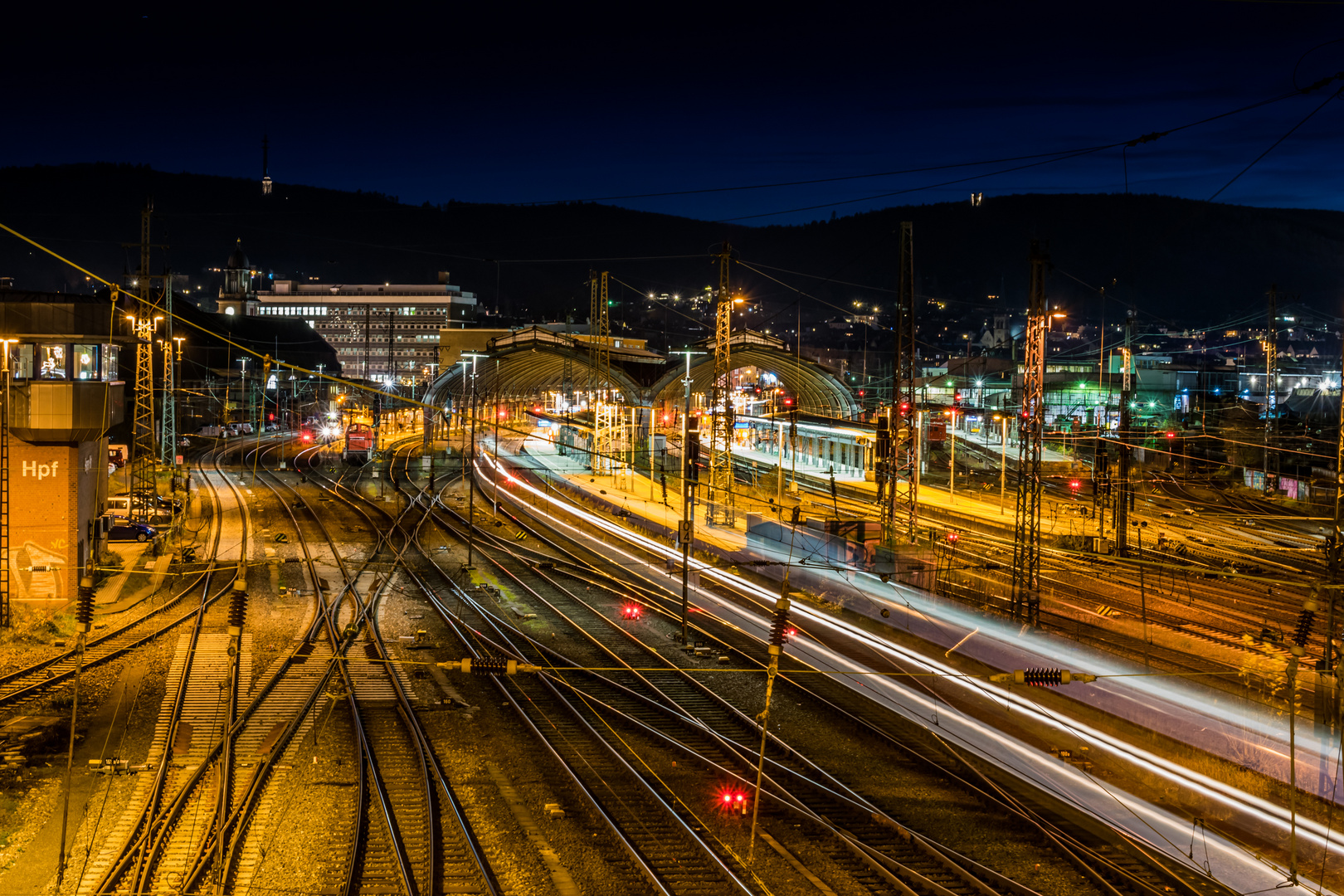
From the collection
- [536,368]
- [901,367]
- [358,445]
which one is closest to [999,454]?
[901,367]

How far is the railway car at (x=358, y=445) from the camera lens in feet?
139

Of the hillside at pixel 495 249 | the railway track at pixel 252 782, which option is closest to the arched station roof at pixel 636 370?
the railway track at pixel 252 782

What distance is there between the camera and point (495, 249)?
18312 cm

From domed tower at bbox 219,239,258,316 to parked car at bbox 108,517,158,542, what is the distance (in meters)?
82.9

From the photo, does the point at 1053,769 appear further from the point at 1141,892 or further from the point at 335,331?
the point at 335,331

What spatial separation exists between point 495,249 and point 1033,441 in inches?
6934

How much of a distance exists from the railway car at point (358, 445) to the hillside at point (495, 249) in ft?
286

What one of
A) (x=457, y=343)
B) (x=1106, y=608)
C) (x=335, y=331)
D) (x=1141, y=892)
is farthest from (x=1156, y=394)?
(x=335, y=331)

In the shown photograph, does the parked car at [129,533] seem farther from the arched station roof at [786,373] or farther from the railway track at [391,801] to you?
the arched station roof at [786,373]

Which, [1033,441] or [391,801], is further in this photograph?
[1033,441]

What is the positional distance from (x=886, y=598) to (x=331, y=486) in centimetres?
2400

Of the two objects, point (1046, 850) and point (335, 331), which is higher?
point (335, 331)

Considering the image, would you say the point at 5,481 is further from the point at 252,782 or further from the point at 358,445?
the point at 358,445

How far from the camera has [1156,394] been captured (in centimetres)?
5019
